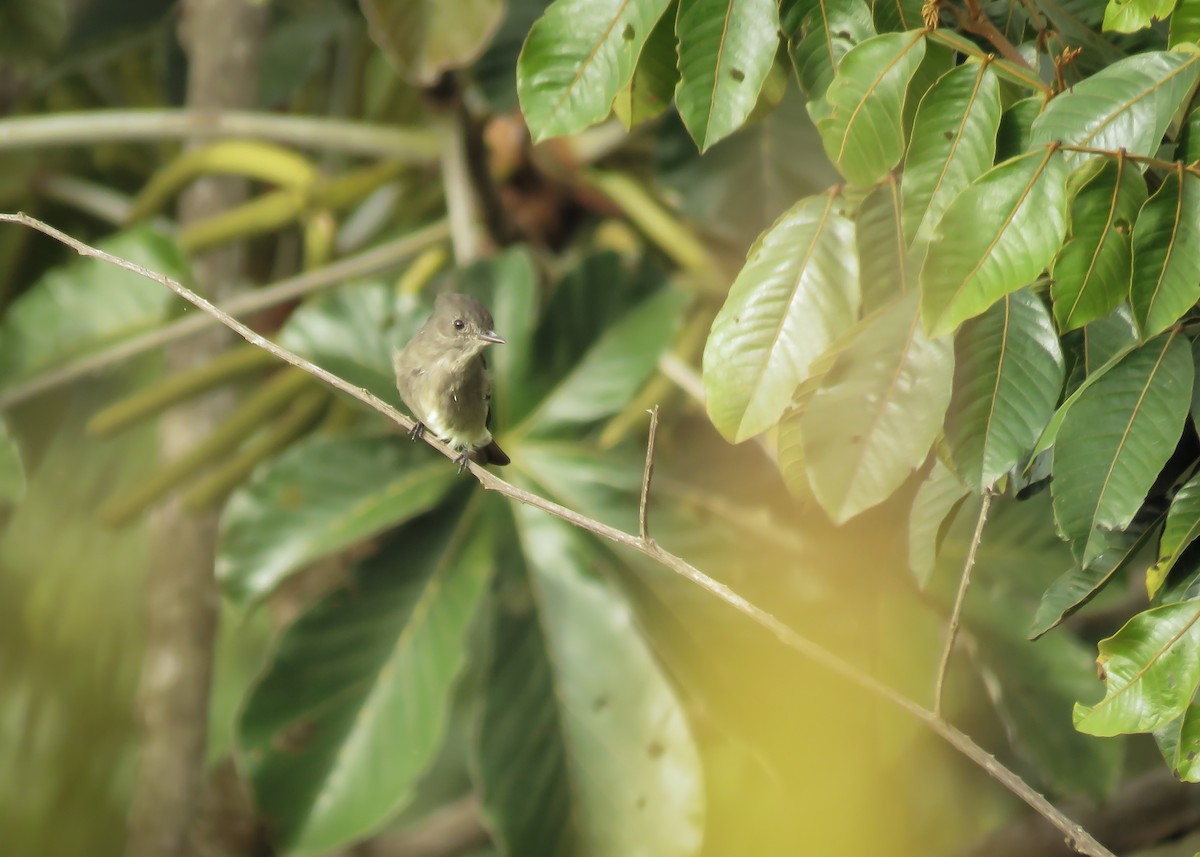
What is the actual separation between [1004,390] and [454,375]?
4.87ft

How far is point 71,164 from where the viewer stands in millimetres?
4230

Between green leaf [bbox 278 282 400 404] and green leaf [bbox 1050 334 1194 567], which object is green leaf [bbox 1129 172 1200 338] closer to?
green leaf [bbox 1050 334 1194 567]

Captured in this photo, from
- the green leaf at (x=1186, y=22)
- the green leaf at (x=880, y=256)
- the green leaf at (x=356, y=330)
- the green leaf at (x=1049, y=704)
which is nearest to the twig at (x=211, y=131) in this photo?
the green leaf at (x=356, y=330)

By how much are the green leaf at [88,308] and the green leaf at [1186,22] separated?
2.26m

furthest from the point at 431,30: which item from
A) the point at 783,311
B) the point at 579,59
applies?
the point at 783,311

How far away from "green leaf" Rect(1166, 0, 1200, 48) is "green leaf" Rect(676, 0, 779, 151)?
385 millimetres

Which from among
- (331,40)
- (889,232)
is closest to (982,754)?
(889,232)

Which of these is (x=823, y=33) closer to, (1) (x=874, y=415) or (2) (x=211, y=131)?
(1) (x=874, y=415)

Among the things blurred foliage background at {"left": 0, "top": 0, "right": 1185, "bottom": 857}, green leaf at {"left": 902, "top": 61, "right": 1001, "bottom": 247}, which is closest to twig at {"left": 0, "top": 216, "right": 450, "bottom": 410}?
blurred foliage background at {"left": 0, "top": 0, "right": 1185, "bottom": 857}

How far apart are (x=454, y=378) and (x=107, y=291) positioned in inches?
40.9

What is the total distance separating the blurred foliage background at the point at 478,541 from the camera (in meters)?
2.53

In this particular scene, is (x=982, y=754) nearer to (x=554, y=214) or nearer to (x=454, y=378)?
(x=454, y=378)

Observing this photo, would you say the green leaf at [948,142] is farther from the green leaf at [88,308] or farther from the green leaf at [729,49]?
the green leaf at [88,308]

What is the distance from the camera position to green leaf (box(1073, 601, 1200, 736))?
1.17 metres
